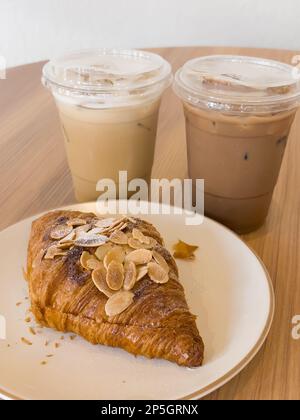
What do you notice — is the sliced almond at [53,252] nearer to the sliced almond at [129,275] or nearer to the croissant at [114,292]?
the croissant at [114,292]

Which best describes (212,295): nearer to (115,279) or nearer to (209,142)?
(115,279)

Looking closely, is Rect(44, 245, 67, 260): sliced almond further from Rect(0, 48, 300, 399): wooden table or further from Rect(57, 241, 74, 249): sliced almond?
Rect(0, 48, 300, 399): wooden table

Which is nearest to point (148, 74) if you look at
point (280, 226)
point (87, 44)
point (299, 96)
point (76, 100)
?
point (76, 100)

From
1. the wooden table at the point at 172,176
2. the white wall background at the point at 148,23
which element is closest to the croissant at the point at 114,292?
the wooden table at the point at 172,176

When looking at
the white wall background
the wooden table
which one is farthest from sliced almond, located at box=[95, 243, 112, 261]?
the white wall background

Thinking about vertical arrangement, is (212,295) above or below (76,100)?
below

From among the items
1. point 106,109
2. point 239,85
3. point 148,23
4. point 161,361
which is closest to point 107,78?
point 106,109

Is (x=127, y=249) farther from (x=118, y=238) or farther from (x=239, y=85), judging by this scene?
(x=239, y=85)
